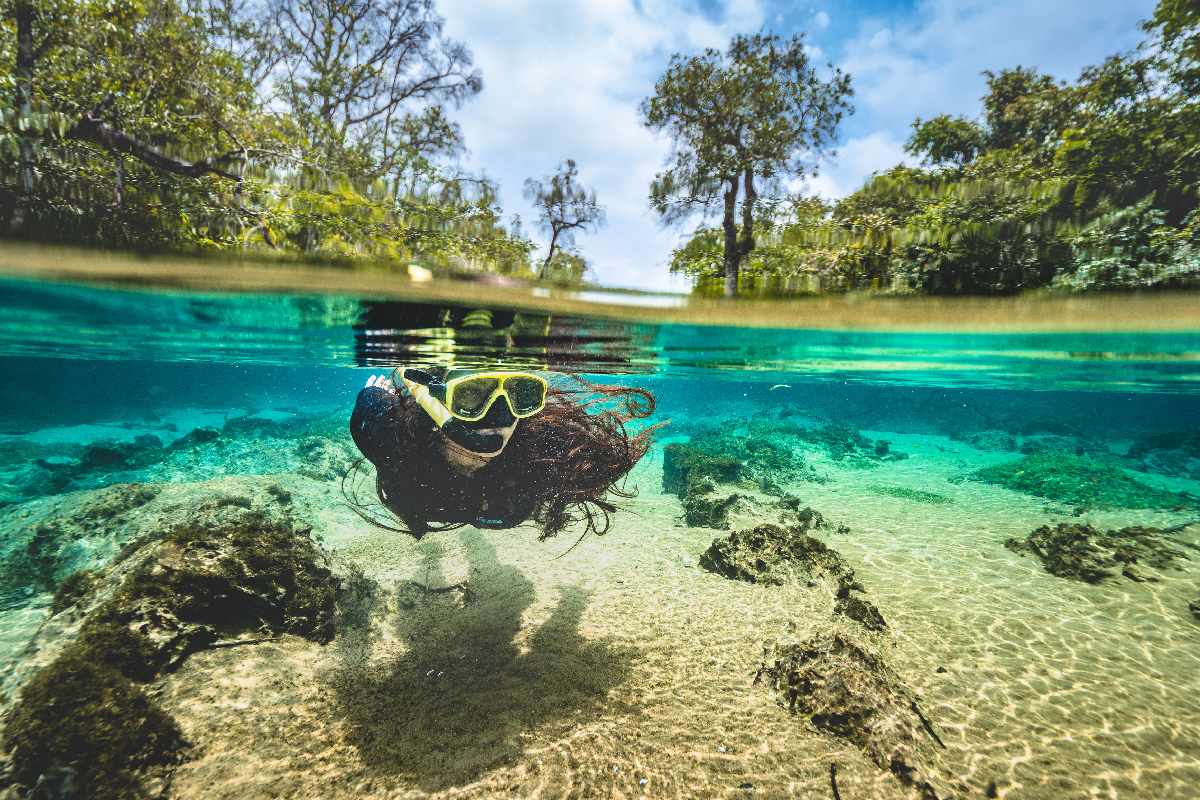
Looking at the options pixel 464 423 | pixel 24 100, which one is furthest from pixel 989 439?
pixel 24 100

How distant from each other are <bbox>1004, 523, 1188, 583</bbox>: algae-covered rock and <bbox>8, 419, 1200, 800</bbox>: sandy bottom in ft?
1.30

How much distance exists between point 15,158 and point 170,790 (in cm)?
638

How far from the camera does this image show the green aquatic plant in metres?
13.3

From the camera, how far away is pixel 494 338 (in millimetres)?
9164

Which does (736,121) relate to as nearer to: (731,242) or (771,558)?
(731,242)

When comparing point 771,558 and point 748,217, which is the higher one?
point 748,217

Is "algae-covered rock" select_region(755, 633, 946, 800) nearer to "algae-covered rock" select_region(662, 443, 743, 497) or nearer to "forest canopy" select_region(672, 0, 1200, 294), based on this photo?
"forest canopy" select_region(672, 0, 1200, 294)

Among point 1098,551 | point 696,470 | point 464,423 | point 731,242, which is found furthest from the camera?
point 696,470

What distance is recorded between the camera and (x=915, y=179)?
6.33m

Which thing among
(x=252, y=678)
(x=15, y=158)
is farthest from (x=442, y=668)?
(x=15, y=158)

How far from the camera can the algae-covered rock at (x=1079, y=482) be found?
531 inches

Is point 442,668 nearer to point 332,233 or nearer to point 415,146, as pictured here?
point 332,233

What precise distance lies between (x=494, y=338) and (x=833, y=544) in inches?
343

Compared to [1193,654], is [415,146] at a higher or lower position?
higher
